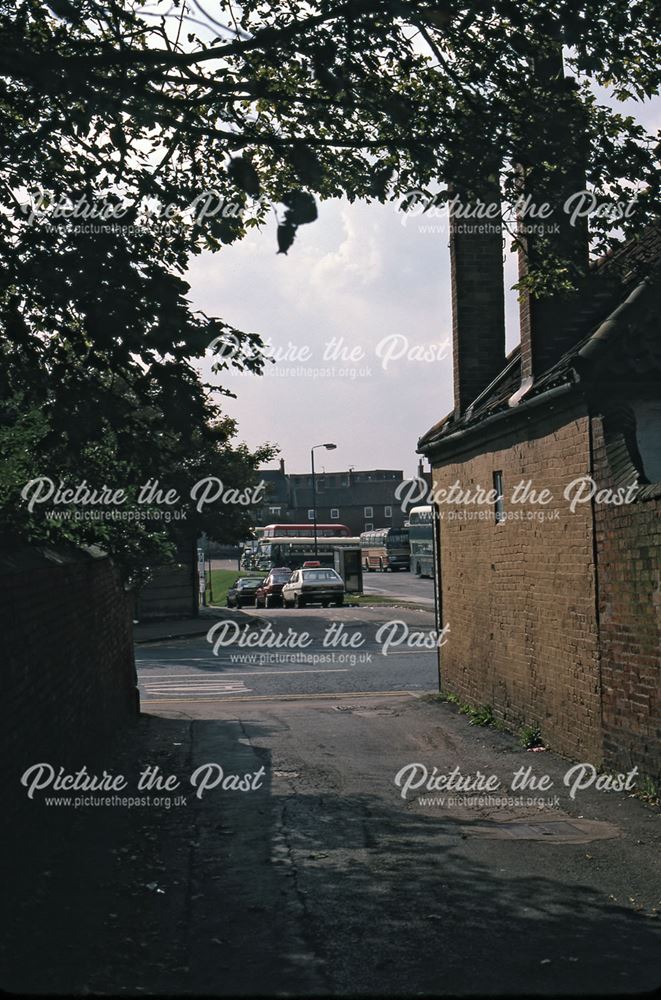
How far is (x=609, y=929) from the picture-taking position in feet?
18.8

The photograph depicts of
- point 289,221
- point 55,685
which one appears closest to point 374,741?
point 55,685

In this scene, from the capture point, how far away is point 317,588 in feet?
158

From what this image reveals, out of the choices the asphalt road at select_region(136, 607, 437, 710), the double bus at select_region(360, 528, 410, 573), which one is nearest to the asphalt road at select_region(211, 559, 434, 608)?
the double bus at select_region(360, 528, 410, 573)

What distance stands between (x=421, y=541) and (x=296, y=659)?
46.0 m

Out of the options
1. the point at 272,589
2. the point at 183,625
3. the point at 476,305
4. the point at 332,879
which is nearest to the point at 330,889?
the point at 332,879

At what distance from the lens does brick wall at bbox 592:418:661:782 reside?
9.24 metres

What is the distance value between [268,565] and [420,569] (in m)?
12.4

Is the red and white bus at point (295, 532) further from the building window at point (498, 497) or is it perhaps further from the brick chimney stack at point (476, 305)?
the building window at point (498, 497)

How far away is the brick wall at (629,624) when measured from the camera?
924 cm

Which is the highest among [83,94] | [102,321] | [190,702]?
[83,94]

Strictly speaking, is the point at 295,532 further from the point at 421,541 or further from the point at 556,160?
the point at 556,160

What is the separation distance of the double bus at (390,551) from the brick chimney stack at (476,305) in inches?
2702

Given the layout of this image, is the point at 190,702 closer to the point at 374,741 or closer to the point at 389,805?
the point at 374,741

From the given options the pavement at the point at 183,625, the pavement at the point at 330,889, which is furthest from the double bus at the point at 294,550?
the pavement at the point at 330,889
